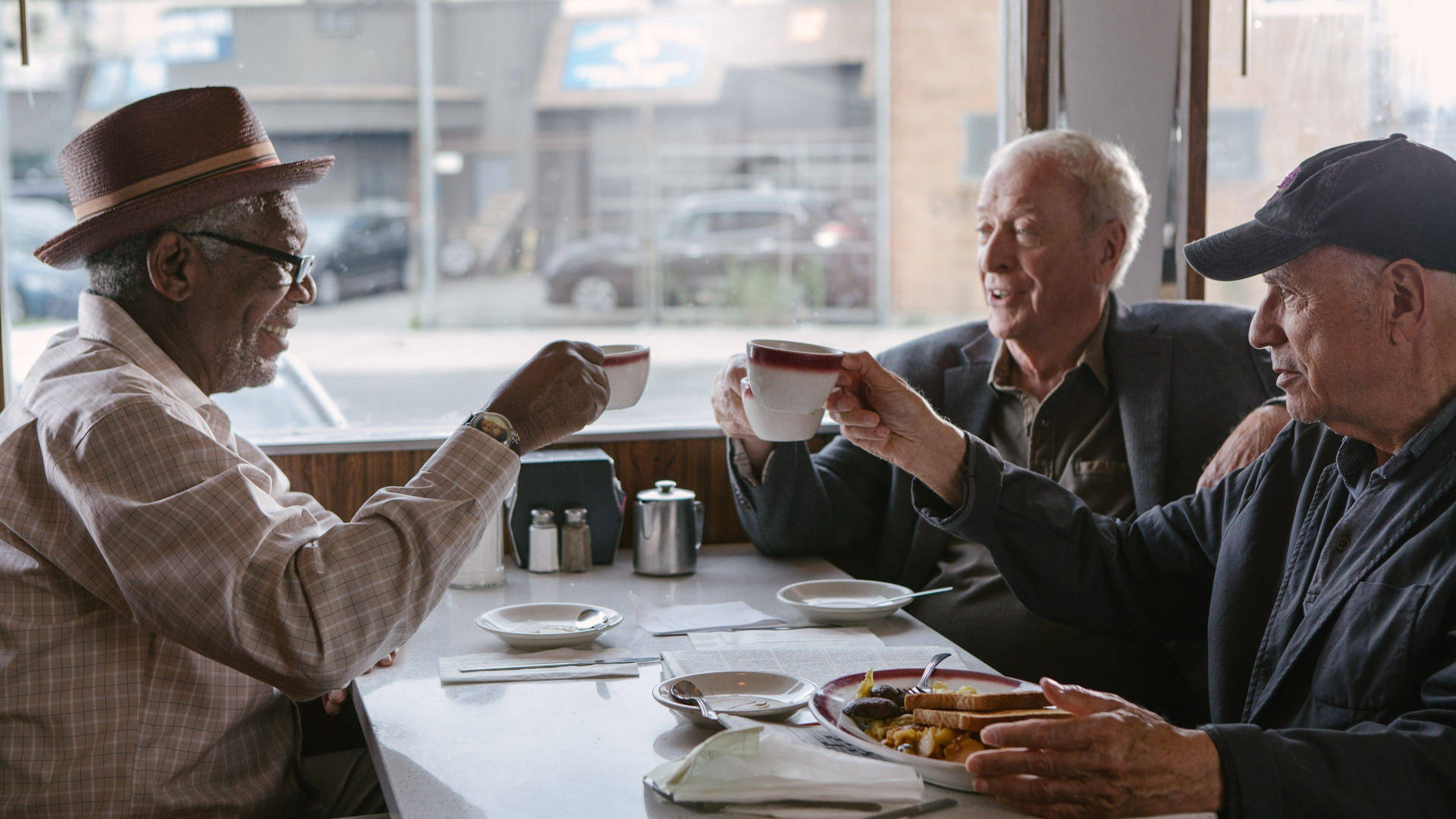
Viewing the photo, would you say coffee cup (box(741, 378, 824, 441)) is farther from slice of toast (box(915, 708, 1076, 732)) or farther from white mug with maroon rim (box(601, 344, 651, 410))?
slice of toast (box(915, 708, 1076, 732))

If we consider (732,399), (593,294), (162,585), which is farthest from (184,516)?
(593,294)

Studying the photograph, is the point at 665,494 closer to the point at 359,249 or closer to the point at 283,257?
the point at 283,257

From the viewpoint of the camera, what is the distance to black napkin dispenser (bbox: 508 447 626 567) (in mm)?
2502

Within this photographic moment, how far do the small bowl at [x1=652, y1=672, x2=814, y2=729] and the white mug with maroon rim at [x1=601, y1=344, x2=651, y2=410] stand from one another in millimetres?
503

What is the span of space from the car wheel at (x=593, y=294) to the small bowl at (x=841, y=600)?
1.75 meters

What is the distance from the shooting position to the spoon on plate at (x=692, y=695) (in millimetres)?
1505

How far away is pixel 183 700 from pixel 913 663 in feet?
3.27

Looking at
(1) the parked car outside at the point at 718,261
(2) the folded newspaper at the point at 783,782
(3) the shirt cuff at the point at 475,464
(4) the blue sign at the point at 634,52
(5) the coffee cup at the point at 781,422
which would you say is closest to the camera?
(2) the folded newspaper at the point at 783,782

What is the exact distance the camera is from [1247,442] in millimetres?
2305

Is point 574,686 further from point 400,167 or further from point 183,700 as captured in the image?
point 400,167

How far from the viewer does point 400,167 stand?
349cm

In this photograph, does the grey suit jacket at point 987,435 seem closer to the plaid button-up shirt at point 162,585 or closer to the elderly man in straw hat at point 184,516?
the elderly man in straw hat at point 184,516

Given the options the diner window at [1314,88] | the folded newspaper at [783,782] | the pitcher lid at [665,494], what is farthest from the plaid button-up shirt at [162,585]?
the diner window at [1314,88]

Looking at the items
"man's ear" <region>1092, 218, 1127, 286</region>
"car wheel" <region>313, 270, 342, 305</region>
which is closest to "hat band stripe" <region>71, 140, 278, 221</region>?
"car wheel" <region>313, 270, 342, 305</region>
